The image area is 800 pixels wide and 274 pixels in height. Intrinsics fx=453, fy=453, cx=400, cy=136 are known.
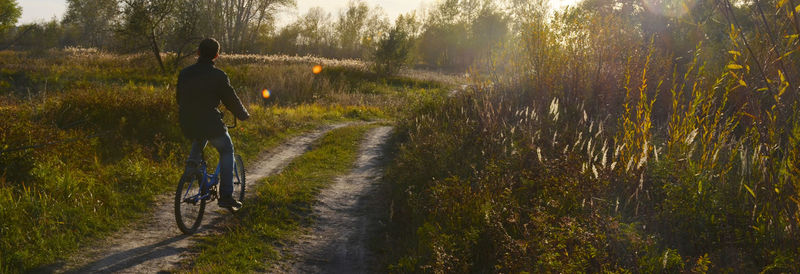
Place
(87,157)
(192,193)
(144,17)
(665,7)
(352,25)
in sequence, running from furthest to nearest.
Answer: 1. (352,25)
2. (144,17)
3. (665,7)
4. (87,157)
5. (192,193)

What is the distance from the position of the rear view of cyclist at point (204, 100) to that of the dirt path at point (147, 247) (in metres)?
0.97

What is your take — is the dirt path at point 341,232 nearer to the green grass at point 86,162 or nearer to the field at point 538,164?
the field at point 538,164

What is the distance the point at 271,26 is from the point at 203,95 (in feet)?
187

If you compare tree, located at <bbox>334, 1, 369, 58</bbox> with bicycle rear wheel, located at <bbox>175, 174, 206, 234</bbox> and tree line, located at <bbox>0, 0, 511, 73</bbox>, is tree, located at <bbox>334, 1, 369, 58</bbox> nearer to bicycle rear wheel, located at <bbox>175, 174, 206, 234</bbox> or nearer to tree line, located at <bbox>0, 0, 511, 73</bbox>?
tree line, located at <bbox>0, 0, 511, 73</bbox>

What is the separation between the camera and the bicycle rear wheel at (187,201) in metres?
5.38

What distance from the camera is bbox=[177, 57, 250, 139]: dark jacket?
5188mm

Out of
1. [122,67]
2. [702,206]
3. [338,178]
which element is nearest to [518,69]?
[338,178]

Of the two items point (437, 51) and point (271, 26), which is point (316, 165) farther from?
point (437, 51)

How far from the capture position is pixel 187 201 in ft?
17.9

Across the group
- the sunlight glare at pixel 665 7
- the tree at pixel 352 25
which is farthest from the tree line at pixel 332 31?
the sunlight glare at pixel 665 7

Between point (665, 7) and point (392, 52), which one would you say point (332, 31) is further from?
point (665, 7)

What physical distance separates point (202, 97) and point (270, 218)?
2054 mm

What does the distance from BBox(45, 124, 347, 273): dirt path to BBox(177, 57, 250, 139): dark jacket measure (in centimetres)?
132

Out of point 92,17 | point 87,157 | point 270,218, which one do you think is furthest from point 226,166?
point 92,17
